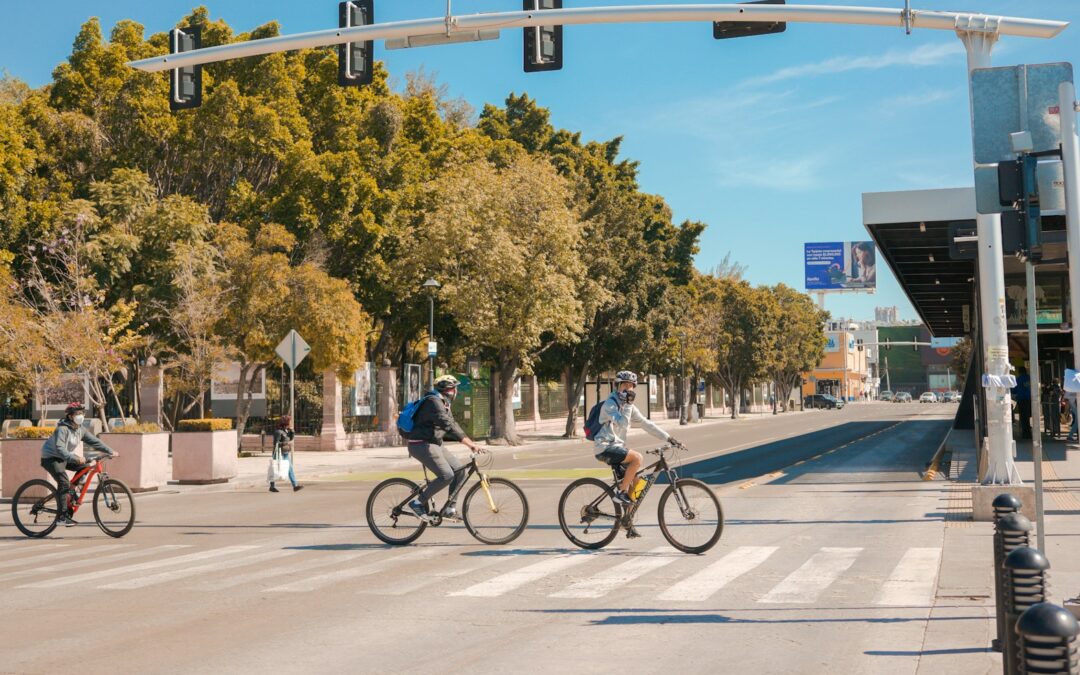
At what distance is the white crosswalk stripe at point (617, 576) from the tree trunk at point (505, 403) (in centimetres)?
3004

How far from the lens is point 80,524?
14.7m

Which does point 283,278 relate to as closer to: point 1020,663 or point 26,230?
point 26,230

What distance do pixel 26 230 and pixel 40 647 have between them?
1225 inches

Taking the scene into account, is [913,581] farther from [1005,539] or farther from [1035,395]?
[1005,539]

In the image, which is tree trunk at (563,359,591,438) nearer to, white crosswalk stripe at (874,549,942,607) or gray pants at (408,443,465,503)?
Result: gray pants at (408,443,465,503)

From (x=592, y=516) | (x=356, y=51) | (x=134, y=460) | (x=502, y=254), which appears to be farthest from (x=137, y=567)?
(x=502, y=254)

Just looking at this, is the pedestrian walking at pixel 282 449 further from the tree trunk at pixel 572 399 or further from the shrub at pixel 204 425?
the tree trunk at pixel 572 399

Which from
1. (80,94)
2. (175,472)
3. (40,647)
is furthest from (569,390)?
(40,647)

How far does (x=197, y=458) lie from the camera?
2253 cm

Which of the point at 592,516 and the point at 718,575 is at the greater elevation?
the point at 592,516

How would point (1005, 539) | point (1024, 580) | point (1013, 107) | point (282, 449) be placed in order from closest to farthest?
1. point (1024, 580)
2. point (1005, 539)
3. point (1013, 107)
4. point (282, 449)

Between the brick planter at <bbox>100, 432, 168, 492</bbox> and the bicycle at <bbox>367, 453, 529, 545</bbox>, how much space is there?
1006cm

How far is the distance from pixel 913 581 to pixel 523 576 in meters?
3.49

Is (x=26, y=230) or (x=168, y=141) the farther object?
(x=168, y=141)
